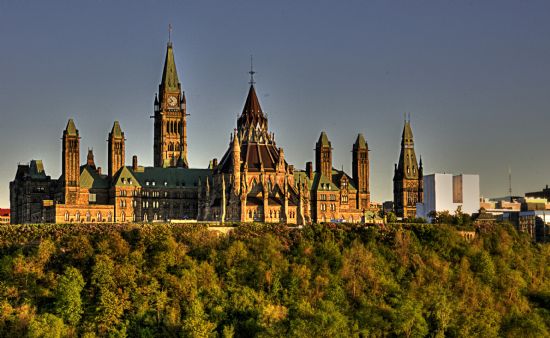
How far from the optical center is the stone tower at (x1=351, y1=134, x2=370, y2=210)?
197m

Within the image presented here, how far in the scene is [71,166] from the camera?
17912 centimetres

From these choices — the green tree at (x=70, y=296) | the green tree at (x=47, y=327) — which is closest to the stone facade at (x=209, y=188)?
the green tree at (x=70, y=296)

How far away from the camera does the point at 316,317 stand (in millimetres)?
110375

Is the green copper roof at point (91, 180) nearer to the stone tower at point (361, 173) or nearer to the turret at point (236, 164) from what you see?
the turret at point (236, 164)

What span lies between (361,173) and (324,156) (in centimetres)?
800

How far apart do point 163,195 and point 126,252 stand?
200ft

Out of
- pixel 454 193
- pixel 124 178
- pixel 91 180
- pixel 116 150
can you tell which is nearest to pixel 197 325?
pixel 124 178

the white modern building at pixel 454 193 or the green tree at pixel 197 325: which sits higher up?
the white modern building at pixel 454 193

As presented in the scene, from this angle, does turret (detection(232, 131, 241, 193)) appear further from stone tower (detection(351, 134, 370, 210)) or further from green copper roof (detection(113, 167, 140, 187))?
stone tower (detection(351, 134, 370, 210))

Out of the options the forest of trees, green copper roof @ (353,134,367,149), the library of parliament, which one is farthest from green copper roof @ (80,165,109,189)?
green copper roof @ (353,134,367,149)

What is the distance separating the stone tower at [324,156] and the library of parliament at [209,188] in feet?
0.58

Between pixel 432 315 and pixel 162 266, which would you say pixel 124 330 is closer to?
pixel 162 266

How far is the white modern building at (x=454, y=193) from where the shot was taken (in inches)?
7746

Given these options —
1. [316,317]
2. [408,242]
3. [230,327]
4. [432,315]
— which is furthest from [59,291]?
[408,242]
